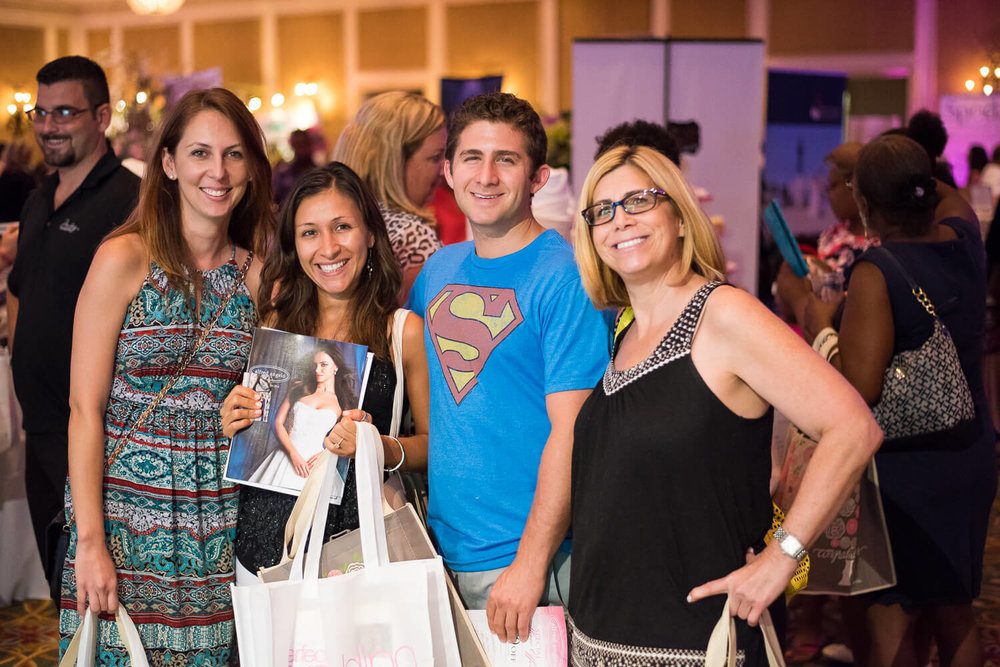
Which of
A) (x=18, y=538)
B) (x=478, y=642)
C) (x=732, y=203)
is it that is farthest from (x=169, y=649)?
(x=732, y=203)

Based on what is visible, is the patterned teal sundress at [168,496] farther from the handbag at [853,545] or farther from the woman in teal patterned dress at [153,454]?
the handbag at [853,545]

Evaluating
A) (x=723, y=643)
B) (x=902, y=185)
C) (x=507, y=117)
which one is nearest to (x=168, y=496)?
(x=507, y=117)

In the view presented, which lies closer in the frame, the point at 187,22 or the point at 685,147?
the point at 685,147

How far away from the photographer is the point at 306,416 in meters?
2.11

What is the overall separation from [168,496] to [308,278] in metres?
0.56

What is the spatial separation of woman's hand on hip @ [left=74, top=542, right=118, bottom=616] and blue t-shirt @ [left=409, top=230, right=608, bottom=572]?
0.72 meters

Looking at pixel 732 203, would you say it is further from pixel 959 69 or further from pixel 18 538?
pixel 959 69

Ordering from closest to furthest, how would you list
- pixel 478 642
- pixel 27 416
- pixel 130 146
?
pixel 478 642 < pixel 27 416 < pixel 130 146

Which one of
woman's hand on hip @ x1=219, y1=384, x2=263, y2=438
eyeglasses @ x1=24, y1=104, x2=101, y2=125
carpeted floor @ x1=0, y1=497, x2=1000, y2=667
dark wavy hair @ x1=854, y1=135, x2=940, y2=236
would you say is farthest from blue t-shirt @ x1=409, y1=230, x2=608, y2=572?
carpeted floor @ x1=0, y1=497, x2=1000, y2=667

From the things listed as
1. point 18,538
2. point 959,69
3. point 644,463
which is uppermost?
point 959,69

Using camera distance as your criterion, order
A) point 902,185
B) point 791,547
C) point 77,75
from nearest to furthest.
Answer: point 791,547 < point 902,185 < point 77,75

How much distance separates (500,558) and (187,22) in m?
14.9

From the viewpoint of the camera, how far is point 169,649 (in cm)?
221

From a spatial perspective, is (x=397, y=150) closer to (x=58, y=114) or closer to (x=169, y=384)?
(x=169, y=384)
